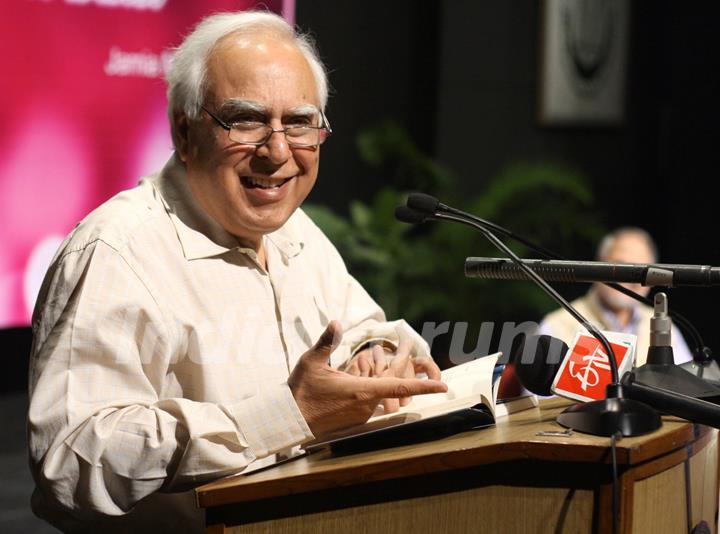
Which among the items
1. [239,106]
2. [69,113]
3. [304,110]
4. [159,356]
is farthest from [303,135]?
[69,113]

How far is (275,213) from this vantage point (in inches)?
89.4

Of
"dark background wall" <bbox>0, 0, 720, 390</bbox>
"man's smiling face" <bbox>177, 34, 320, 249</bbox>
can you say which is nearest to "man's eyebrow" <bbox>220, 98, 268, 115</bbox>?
"man's smiling face" <bbox>177, 34, 320, 249</bbox>

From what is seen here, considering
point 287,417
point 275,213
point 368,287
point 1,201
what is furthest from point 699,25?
point 287,417

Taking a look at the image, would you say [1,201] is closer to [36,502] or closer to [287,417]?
[36,502]

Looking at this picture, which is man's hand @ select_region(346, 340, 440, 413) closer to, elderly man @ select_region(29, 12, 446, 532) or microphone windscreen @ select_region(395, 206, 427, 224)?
elderly man @ select_region(29, 12, 446, 532)

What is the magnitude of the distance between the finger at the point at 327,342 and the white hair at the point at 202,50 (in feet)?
2.51

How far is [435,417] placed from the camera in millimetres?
1842

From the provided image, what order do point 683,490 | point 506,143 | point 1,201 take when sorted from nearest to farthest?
1. point 683,490
2. point 1,201
3. point 506,143

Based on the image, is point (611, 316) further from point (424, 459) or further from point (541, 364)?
point (424, 459)

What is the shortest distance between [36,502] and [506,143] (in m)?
5.70

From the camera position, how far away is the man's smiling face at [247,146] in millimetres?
2182

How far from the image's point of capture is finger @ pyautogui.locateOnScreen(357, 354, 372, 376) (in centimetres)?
223

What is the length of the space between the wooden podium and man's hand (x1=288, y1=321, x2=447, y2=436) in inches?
2.8

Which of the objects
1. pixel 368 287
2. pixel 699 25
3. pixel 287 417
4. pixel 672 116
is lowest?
pixel 368 287
